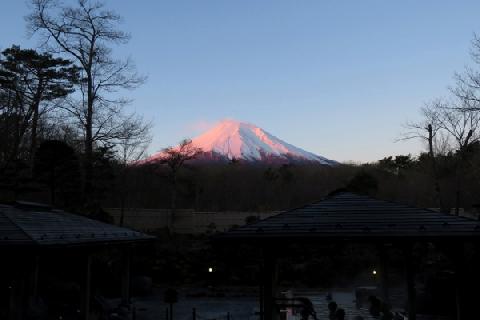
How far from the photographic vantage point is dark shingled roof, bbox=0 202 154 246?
8.79 metres

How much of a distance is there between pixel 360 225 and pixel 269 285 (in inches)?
74.8

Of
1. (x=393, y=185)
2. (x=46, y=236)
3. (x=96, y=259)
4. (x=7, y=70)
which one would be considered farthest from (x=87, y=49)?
(x=393, y=185)

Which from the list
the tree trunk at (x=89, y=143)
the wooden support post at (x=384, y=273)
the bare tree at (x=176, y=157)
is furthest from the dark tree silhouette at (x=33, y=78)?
the wooden support post at (x=384, y=273)

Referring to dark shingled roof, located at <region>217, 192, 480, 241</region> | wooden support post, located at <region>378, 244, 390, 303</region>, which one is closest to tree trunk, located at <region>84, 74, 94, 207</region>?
wooden support post, located at <region>378, 244, 390, 303</region>

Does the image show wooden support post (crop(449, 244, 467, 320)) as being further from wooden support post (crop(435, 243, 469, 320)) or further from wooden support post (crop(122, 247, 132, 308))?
wooden support post (crop(122, 247, 132, 308))

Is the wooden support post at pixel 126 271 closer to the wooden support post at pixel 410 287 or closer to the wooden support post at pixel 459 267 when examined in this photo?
the wooden support post at pixel 410 287

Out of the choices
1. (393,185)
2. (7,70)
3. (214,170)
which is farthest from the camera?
(214,170)

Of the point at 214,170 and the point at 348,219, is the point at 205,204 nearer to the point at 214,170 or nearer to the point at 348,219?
the point at 214,170

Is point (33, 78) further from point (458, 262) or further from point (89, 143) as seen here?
point (458, 262)

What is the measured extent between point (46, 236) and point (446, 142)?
27.4m

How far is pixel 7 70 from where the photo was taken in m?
28.3

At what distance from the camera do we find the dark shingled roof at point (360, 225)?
26.8 feet

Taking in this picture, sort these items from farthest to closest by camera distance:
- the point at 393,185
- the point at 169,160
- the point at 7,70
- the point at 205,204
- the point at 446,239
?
the point at 205,204 → the point at 393,185 → the point at 169,160 → the point at 7,70 → the point at 446,239

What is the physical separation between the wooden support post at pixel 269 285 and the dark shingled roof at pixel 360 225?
0.48 m
